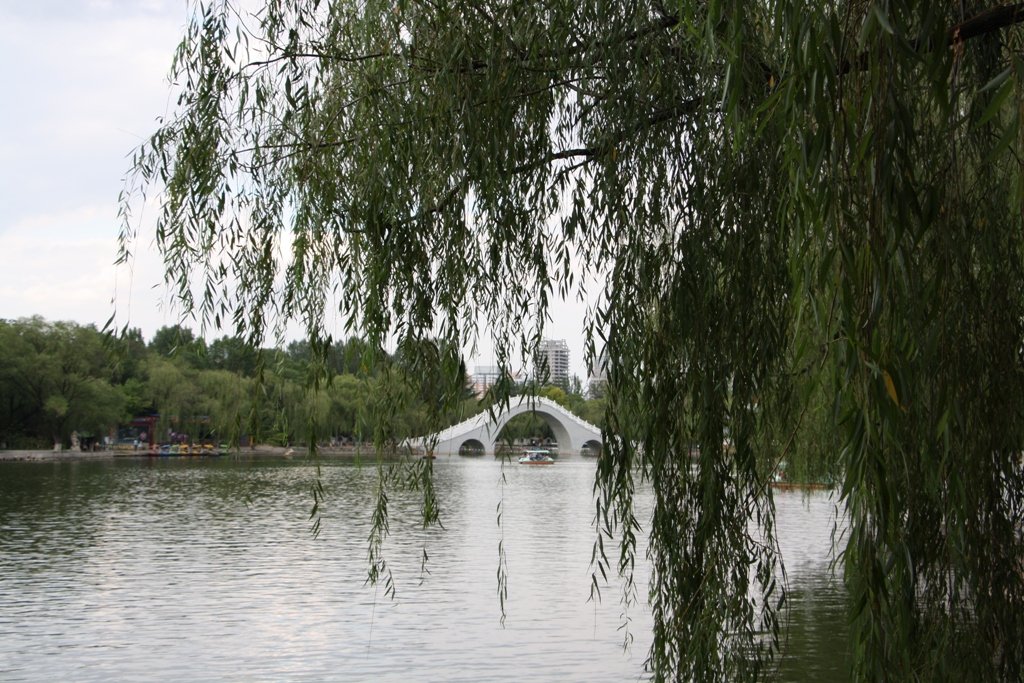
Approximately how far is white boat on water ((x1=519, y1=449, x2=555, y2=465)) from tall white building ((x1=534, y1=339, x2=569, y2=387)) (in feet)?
133

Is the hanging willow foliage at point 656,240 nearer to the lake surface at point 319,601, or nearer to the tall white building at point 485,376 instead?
the tall white building at point 485,376

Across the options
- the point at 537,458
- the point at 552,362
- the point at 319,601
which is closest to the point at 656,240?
the point at 552,362

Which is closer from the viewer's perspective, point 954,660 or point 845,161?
point 845,161

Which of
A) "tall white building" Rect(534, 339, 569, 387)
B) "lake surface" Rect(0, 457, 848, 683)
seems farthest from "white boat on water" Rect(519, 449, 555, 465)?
"tall white building" Rect(534, 339, 569, 387)

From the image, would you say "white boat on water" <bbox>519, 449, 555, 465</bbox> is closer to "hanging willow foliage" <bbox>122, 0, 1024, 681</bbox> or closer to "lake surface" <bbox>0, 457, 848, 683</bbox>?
"lake surface" <bbox>0, 457, 848, 683</bbox>

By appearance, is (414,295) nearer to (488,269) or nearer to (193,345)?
(488,269)

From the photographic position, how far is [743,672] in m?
3.03

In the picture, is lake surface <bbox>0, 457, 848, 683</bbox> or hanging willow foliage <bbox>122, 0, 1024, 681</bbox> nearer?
hanging willow foliage <bbox>122, 0, 1024, 681</bbox>

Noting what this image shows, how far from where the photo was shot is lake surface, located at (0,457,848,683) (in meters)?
7.59

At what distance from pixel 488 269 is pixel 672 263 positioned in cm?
66

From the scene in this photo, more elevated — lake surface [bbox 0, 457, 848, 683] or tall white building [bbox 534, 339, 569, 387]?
tall white building [bbox 534, 339, 569, 387]

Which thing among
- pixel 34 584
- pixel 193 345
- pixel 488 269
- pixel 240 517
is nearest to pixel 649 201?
pixel 488 269

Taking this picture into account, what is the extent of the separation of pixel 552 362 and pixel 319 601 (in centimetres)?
730

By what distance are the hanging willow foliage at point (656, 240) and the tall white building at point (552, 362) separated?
0.24 ft
